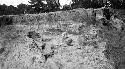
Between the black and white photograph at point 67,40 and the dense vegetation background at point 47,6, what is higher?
the dense vegetation background at point 47,6

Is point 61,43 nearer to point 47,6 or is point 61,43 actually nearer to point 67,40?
point 67,40

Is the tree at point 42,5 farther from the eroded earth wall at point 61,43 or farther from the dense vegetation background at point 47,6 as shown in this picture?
the eroded earth wall at point 61,43

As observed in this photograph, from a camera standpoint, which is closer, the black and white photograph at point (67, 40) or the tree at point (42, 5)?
the black and white photograph at point (67, 40)

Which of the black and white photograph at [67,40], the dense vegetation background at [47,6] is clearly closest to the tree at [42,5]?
the dense vegetation background at [47,6]

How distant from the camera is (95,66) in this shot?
18.0ft

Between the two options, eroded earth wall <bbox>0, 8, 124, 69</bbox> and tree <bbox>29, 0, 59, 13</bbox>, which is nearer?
eroded earth wall <bbox>0, 8, 124, 69</bbox>

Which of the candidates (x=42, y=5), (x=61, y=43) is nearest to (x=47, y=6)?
(x=42, y=5)

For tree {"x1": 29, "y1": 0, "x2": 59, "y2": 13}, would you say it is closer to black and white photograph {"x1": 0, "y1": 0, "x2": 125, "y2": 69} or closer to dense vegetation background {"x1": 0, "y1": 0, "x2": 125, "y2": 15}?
dense vegetation background {"x1": 0, "y1": 0, "x2": 125, "y2": 15}

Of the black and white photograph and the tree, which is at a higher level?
the tree

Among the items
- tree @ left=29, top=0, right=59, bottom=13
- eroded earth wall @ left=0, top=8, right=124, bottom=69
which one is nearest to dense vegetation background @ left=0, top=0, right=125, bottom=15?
tree @ left=29, top=0, right=59, bottom=13

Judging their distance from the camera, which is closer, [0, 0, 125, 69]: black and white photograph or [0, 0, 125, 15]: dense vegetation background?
[0, 0, 125, 69]: black and white photograph

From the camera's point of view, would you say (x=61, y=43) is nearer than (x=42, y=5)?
Yes

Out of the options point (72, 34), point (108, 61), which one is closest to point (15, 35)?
point (72, 34)

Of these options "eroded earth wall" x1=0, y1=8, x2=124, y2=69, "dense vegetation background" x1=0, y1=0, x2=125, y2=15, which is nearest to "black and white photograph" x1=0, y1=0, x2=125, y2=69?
"eroded earth wall" x1=0, y1=8, x2=124, y2=69
